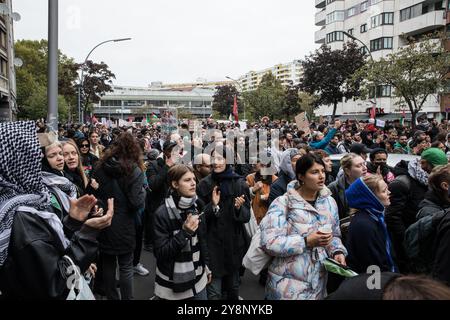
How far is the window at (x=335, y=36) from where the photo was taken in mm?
49747

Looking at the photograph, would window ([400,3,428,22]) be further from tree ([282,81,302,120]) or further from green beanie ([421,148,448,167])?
green beanie ([421,148,448,167])

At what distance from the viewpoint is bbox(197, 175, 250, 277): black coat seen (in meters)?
4.30

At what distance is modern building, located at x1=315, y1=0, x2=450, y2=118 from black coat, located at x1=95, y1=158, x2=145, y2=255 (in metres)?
32.9

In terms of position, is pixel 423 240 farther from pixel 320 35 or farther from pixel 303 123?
pixel 320 35

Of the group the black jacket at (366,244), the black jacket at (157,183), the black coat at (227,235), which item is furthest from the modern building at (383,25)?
the black jacket at (366,244)

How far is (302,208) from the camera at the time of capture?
3.14 m

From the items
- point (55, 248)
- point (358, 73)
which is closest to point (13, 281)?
point (55, 248)

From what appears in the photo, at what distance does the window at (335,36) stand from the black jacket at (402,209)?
49.0 metres

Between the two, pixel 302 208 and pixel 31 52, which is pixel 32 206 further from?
pixel 31 52

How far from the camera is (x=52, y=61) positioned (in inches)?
309

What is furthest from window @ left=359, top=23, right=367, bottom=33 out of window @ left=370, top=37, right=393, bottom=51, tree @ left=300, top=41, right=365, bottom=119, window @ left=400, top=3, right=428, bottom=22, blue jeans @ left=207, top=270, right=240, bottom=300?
blue jeans @ left=207, top=270, right=240, bottom=300

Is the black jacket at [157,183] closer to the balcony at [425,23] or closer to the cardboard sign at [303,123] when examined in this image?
the cardboard sign at [303,123]

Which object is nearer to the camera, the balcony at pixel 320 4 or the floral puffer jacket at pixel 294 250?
the floral puffer jacket at pixel 294 250
